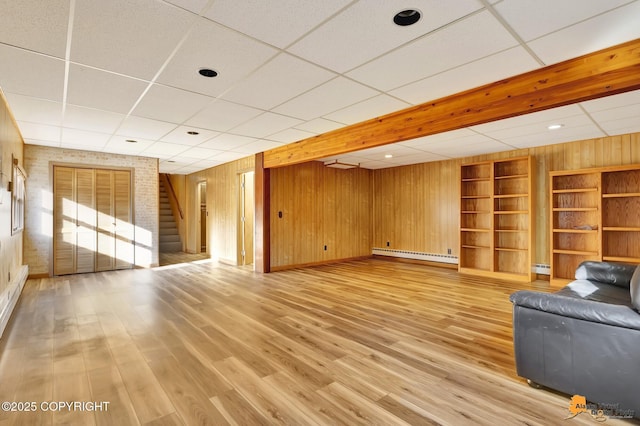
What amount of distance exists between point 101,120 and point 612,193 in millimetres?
7894

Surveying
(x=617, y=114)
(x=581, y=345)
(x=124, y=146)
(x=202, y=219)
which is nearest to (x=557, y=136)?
(x=617, y=114)

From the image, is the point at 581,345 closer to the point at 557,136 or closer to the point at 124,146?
the point at 557,136

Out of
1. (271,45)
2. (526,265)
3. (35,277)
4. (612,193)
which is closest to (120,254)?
(35,277)

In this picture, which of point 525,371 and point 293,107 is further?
point 293,107

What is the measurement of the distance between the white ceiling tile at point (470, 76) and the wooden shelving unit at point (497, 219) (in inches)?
139

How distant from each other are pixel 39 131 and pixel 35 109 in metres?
1.37

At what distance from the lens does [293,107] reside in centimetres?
370

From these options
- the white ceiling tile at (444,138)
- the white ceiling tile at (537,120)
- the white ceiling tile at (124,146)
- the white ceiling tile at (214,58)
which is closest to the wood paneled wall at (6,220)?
the white ceiling tile at (124,146)

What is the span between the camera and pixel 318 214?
7.66m

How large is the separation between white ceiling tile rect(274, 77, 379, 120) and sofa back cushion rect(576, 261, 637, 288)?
10.6 feet

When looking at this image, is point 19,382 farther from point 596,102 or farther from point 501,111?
point 596,102

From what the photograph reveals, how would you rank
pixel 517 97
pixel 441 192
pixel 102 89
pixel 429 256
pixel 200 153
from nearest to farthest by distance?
pixel 517 97
pixel 102 89
pixel 200 153
pixel 441 192
pixel 429 256

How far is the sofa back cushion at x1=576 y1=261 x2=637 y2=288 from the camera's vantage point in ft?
10.9

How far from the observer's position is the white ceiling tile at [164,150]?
581cm
